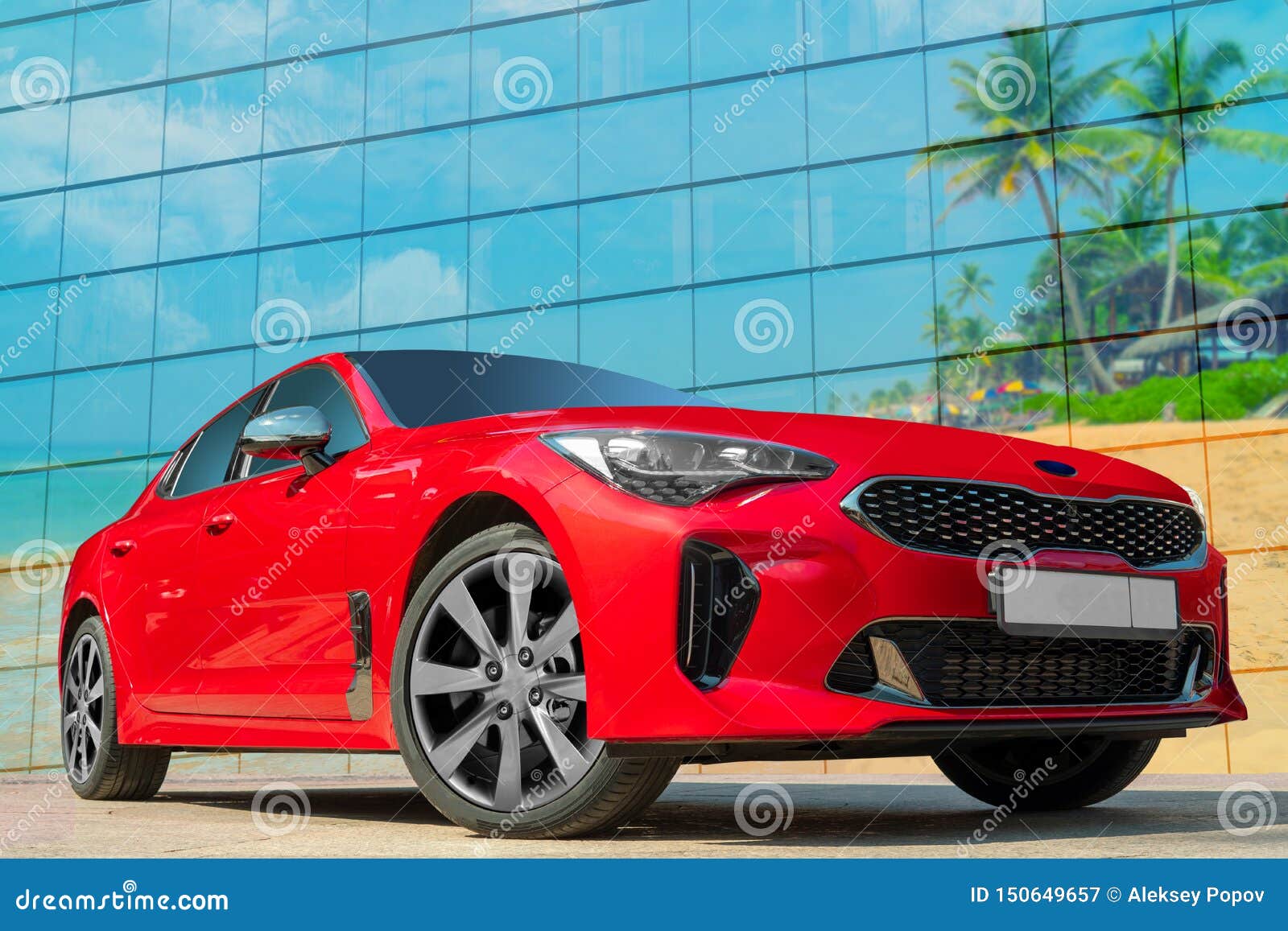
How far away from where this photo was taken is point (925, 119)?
64.0 ft

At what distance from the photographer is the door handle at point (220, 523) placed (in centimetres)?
499

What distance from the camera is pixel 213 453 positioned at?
Result: 578 cm

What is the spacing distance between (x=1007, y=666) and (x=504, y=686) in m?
1.30

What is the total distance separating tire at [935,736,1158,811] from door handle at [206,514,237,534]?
2636 millimetres

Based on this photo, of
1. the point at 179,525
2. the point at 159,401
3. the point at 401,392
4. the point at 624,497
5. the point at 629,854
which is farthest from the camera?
the point at 159,401

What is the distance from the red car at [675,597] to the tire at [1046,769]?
0.07ft

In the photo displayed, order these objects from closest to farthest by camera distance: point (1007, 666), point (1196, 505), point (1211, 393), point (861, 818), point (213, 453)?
point (1007, 666) < point (1196, 505) < point (861, 818) < point (213, 453) < point (1211, 393)

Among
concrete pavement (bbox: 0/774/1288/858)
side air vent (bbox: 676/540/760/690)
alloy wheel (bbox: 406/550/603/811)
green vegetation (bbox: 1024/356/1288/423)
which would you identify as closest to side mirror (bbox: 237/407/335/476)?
alloy wheel (bbox: 406/550/603/811)

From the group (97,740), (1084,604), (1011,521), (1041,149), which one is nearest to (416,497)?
(1011,521)

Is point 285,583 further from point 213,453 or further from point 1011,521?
point 1011,521

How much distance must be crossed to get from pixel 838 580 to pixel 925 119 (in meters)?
17.3

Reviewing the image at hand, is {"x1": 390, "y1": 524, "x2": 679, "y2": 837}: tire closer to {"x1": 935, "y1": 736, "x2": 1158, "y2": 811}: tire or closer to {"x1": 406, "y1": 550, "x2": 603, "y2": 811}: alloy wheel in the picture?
{"x1": 406, "y1": 550, "x2": 603, "y2": 811}: alloy wheel
